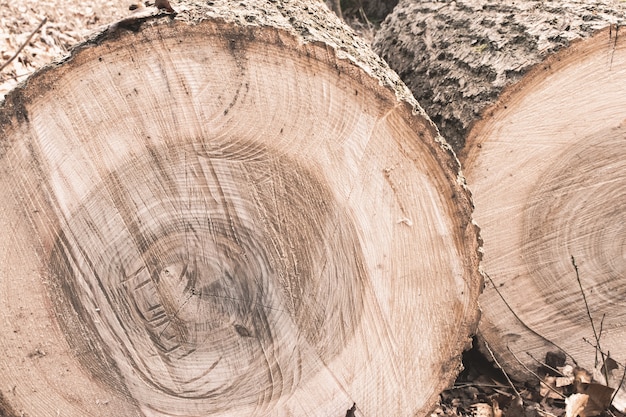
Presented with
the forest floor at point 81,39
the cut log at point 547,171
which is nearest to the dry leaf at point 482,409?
the forest floor at point 81,39

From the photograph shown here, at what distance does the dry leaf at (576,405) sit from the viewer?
1926 mm

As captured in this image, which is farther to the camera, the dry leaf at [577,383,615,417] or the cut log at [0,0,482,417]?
the dry leaf at [577,383,615,417]

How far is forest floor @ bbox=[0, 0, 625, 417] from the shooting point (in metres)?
2.14

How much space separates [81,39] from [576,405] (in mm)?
1941

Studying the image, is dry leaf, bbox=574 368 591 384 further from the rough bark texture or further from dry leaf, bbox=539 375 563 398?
the rough bark texture

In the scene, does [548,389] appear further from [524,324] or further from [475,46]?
[475,46]

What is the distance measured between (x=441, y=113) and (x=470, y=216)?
575 millimetres

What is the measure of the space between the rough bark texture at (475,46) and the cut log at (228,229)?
0.37 meters

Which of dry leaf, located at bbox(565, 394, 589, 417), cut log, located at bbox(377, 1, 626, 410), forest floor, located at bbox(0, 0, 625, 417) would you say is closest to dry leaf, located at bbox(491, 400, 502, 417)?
forest floor, located at bbox(0, 0, 625, 417)

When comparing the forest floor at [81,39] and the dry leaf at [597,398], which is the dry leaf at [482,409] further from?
the dry leaf at [597,398]

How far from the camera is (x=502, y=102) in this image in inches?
75.6

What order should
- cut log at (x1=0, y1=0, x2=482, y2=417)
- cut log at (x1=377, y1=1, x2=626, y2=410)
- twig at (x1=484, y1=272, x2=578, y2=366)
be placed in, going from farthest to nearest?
twig at (x1=484, y1=272, x2=578, y2=366)
cut log at (x1=377, y1=1, x2=626, y2=410)
cut log at (x1=0, y1=0, x2=482, y2=417)

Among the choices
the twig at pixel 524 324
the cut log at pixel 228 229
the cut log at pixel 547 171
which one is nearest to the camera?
the cut log at pixel 228 229

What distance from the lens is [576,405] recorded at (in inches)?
77.6
